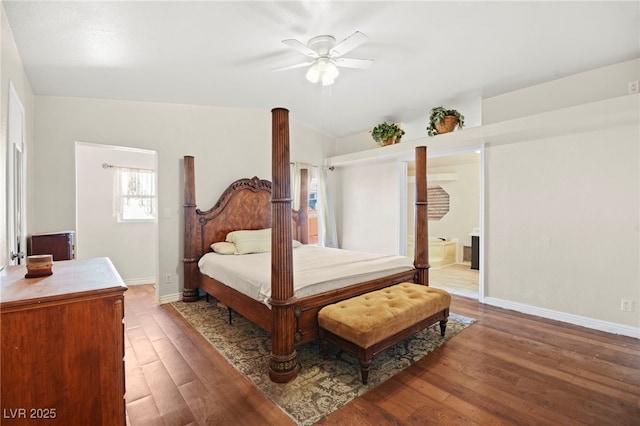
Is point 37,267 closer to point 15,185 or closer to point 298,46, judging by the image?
point 15,185

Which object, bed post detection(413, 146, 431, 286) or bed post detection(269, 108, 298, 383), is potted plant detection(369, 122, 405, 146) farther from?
bed post detection(269, 108, 298, 383)

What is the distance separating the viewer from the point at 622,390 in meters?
2.03

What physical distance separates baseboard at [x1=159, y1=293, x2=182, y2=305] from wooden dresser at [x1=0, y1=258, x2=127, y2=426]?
2738 millimetres

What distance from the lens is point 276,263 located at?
217 cm

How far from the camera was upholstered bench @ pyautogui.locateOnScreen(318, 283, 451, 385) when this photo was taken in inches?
82.3

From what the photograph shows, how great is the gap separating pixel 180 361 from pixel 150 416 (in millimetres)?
652

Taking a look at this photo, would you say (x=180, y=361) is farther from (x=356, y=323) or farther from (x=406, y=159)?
(x=406, y=159)

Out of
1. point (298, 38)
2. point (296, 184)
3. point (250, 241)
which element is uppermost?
point (298, 38)

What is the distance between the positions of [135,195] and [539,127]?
592 centimetres

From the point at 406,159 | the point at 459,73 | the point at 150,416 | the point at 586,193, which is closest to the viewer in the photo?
the point at 150,416

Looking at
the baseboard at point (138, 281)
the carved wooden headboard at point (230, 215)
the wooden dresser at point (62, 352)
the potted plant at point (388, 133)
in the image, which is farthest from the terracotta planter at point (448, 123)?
the baseboard at point (138, 281)

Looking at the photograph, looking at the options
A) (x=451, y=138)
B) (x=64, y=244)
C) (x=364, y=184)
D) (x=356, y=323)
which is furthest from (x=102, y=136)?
(x=451, y=138)

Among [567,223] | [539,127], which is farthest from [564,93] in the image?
[567,223]

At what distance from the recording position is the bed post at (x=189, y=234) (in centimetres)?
399
